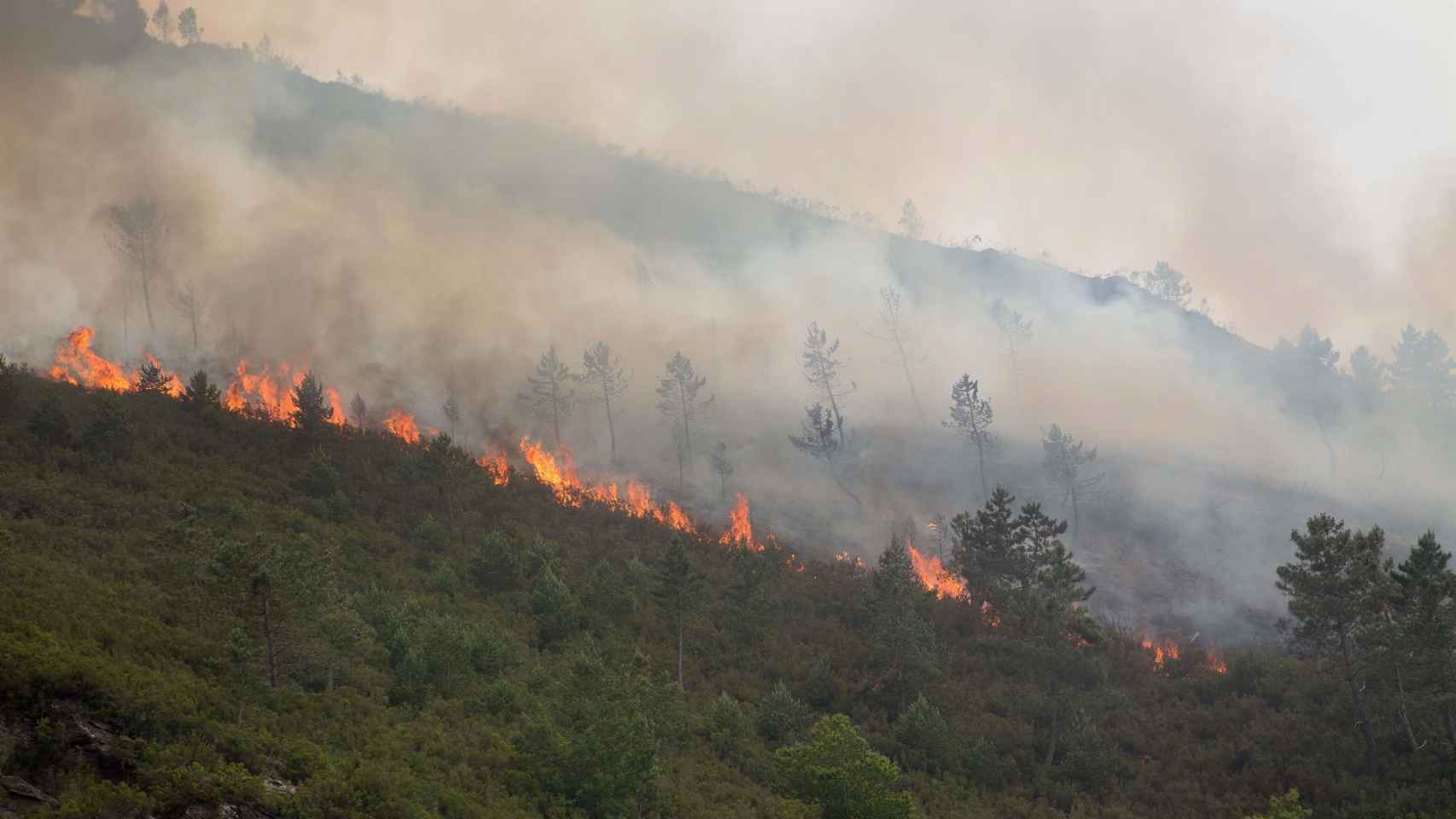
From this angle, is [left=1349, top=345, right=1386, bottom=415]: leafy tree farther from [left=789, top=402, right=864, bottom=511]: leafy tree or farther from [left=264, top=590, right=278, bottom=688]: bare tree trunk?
[left=264, top=590, right=278, bottom=688]: bare tree trunk

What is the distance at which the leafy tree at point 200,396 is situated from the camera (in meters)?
60.6

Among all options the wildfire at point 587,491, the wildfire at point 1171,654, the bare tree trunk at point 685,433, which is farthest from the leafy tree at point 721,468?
the wildfire at point 1171,654

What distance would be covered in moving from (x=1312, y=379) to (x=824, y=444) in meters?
68.3

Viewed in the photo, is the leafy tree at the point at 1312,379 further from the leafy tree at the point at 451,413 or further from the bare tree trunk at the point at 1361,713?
the leafy tree at the point at 451,413

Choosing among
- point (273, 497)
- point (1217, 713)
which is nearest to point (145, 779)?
point (273, 497)

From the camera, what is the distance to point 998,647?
193 feet

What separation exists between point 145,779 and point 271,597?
8.56 m

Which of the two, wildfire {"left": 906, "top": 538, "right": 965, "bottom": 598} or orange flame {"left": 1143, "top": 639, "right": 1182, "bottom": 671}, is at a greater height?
wildfire {"left": 906, "top": 538, "right": 965, "bottom": 598}

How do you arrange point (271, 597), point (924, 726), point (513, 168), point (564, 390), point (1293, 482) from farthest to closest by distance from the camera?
point (513, 168)
point (564, 390)
point (1293, 482)
point (924, 726)
point (271, 597)

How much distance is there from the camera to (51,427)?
48.6 metres

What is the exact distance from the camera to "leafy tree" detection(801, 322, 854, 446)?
100m

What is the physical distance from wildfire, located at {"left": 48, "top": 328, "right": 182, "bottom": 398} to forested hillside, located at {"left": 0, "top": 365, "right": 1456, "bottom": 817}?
26.1 m

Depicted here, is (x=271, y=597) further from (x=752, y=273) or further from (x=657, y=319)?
(x=752, y=273)

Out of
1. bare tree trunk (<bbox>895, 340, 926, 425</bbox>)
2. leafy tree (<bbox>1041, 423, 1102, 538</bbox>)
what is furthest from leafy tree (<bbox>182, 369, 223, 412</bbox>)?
bare tree trunk (<bbox>895, 340, 926, 425</bbox>)
